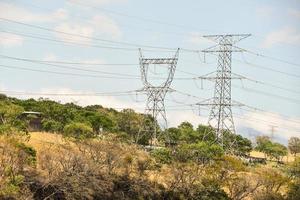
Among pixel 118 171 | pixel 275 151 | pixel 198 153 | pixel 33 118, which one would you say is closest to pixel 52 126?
pixel 33 118

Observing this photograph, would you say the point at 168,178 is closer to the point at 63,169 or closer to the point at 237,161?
the point at 237,161

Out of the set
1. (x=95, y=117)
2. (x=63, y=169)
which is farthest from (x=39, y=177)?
(x=95, y=117)

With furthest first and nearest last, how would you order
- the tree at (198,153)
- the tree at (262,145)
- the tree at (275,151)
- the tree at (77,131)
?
the tree at (262,145) → the tree at (275,151) → the tree at (77,131) → the tree at (198,153)

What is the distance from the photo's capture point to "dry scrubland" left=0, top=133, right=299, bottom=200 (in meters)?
38.5

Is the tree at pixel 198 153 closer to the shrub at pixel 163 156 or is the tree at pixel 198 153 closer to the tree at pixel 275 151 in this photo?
the shrub at pixel 163 156

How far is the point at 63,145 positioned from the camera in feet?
157

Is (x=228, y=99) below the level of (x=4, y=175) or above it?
above

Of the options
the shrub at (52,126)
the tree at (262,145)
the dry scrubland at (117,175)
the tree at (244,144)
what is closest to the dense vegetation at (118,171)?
the dry scrubland at (117,175)

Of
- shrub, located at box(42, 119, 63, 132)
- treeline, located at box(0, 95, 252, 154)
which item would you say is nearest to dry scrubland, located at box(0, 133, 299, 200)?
treeline, located at box(0, 95, 252, 154)

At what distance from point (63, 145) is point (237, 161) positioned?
1586 cm

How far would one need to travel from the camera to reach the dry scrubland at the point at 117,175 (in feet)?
126

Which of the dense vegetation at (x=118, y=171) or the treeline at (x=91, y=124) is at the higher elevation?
the treeline at (x=91, y=124)

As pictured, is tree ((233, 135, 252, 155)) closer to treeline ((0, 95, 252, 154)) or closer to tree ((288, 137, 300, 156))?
treeline ((0, 95, 252, 154))

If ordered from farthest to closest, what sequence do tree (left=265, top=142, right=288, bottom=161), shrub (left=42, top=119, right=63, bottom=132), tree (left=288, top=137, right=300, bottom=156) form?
tree (left=288, top=137, right=300, bottom=156) < tree (left=265, top=142, right=288, bottom=161) < shrub (left=42, top=119, right=63, bottom=132)
